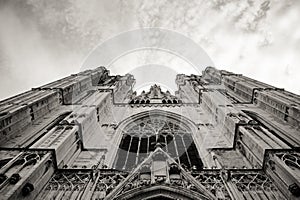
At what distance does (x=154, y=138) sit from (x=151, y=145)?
118 cm

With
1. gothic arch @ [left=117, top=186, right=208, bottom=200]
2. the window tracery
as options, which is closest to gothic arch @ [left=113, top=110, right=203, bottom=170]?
the window tracery

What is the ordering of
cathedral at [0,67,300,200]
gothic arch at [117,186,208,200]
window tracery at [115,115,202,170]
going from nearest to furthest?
A: gothic arch at [117,186,208,200] < cathedral at [0,67,300,200] < window tracery at [115,115,202,170]

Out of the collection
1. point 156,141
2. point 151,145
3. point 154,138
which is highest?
point 154,138

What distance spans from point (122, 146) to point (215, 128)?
5.31m

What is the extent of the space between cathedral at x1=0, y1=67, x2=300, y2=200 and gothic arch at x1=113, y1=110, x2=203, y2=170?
0.06 metres

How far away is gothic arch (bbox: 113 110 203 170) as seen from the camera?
13.6 m

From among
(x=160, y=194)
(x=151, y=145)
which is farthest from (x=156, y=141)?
(x=160, y=194)

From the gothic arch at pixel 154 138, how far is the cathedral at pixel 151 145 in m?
0.06

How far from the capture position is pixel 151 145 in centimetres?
1518

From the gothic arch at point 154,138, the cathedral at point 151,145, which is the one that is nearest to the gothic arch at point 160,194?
the cathedral at point 151,145

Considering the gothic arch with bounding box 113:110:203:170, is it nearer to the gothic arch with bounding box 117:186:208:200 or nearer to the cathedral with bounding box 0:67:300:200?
the cathedral with bounding box 0:67:300:200

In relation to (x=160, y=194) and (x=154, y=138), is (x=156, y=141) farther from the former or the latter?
(x=160, y=194)

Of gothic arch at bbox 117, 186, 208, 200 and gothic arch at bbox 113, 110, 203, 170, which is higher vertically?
gothic arch at bbox 113, 110, 203, 170

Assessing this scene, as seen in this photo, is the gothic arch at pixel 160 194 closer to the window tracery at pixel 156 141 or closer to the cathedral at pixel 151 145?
the cathedral at pixel 151 145
